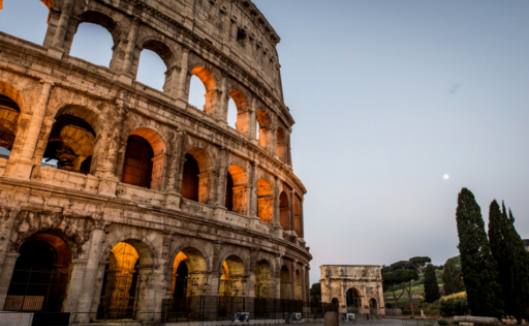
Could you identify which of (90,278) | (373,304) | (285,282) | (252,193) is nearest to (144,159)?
(252,193)

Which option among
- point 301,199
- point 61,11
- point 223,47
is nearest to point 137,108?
point 61,11

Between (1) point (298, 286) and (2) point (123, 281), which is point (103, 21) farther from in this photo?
(1) point (298, 286)

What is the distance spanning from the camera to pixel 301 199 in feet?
75.8

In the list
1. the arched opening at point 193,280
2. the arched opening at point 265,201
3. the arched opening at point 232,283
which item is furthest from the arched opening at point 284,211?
the arched opening at point 193,280

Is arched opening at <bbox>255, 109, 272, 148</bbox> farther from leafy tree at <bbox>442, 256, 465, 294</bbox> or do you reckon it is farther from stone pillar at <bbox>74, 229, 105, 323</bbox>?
leafy tree at <bbox>442, 256, 465, 294</bbox>

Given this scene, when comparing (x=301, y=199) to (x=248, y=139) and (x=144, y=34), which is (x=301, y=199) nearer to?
(x=248, y=139)

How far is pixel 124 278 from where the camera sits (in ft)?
43.5

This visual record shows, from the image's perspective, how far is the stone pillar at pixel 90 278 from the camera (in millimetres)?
9641

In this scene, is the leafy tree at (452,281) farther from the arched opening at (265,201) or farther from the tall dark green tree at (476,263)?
the arched opening at (265,201)

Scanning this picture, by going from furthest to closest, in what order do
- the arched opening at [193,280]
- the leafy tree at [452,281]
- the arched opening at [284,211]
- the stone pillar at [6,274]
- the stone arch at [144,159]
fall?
the leafy tree at [452,281]
the arched opening at [284,211]
the stone arch at [144,159]
the arched opening at [193,280]
the stone pillar at [6,274]

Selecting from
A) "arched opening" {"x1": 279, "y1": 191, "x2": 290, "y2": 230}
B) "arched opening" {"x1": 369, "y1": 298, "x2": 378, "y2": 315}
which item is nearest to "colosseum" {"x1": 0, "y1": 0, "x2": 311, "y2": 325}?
"arched opening" {"x1": 279, "y1": 191, "x2": 290, "y2": 230}

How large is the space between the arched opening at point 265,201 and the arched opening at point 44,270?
921 centimetres

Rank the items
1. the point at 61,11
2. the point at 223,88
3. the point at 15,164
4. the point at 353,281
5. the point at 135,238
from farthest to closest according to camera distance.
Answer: the point at 353,281 < the point at 223,88 < the point at 61,11 < the point at 135,238 < the point at 15,164

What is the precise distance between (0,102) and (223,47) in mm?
10067
